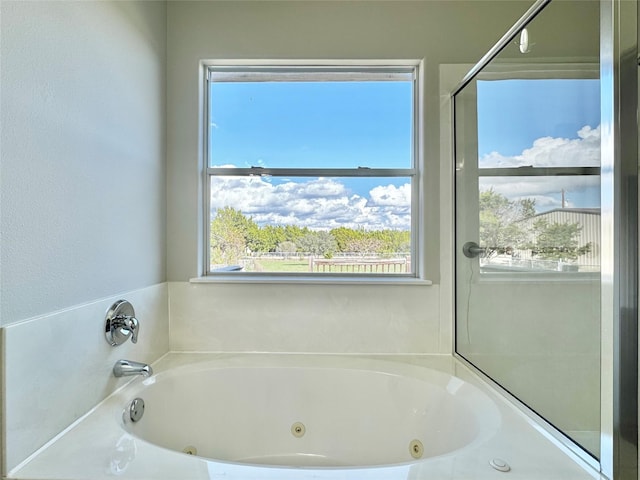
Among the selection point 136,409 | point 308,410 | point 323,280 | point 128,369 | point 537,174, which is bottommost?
point 308,410

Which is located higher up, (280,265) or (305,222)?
(305,222)

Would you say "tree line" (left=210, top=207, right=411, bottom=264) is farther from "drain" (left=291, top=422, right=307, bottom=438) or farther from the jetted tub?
"drain" (left=291, top=422, right=307, bottom=438)

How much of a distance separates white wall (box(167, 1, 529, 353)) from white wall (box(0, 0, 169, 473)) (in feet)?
0.77

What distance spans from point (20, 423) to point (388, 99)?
199 centimetres

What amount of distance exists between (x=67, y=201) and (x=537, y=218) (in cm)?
169

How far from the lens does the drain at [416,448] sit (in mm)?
1445

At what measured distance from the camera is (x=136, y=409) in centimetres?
130

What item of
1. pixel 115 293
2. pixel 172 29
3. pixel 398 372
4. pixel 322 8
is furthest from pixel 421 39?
pixel 115 293

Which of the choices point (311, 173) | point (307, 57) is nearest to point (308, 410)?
point (311, 173)

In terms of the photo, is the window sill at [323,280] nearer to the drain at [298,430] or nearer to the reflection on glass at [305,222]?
the reflection on glass at [305,222]

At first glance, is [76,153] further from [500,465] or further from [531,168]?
[531,168]

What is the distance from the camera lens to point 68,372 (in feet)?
3.54

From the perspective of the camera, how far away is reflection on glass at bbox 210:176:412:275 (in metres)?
1.93

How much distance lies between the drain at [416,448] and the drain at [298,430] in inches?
18.5
